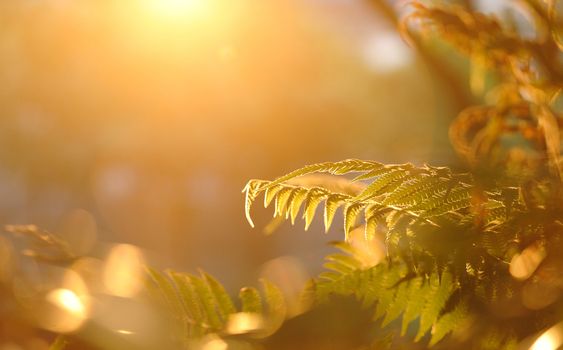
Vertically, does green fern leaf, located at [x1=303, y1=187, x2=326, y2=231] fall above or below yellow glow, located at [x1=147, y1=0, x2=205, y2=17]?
below

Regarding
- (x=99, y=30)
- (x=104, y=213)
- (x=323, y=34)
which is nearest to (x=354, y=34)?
(x=323, y=34)

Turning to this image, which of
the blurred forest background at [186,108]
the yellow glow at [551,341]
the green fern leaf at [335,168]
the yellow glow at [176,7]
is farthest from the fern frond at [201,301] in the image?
the blurred forest background at [186,108]

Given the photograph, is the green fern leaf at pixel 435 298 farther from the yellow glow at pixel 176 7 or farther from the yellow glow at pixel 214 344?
the yellow glow at pixel 176 7

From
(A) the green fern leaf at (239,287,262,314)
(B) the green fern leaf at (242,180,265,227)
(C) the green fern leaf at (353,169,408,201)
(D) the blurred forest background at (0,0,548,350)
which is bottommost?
(A) the green fern leaf at (239,287,262,314)

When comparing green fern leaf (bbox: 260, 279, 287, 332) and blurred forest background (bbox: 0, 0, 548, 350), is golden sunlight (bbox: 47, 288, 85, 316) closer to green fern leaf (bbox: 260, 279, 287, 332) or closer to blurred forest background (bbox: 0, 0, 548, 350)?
green fern leaf (bbox: 260, 279, 287, 332)

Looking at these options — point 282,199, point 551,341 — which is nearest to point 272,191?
point 282,199

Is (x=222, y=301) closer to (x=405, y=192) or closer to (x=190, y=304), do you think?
(x=190, y=304)

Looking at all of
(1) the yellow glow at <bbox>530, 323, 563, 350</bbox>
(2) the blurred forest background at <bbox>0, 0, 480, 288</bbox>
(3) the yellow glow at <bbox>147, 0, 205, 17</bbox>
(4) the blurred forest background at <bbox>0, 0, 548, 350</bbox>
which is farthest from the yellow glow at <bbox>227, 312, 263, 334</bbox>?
(2) the blurred forest background at <bbox>0, 0, 480, 288</bbox>
